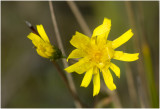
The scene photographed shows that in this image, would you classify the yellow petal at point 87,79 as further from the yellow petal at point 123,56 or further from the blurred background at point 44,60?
the blurred background at point 44,60

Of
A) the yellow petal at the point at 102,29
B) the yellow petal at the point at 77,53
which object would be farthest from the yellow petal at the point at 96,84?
the yellow petal at the point at 102,29

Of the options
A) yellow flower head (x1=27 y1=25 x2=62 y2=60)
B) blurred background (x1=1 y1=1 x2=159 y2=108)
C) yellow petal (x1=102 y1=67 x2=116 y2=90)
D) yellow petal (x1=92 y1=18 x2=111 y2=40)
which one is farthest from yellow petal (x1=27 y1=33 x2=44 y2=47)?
blurred background (x1=1 y1=1 x2=159 y2=108)

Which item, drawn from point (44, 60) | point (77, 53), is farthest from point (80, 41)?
point (44, 60)

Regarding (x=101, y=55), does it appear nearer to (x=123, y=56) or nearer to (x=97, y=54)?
(x=97, y=54)

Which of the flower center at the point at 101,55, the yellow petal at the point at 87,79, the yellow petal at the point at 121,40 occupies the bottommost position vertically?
the yellow petal at the point at 87,79

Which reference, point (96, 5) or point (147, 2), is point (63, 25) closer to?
point (96, 5)

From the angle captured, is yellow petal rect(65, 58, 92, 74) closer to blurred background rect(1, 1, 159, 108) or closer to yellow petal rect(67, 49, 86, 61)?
yellow petal rect(67, 49, 86, 61)
